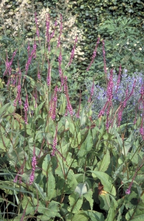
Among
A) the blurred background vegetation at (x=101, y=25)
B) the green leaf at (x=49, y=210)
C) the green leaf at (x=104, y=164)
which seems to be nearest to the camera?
the green leaf at (x=49, y=210)

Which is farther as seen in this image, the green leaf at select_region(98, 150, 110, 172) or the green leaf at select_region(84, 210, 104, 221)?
the green leaf at select_region(98, 150, 110, 172)

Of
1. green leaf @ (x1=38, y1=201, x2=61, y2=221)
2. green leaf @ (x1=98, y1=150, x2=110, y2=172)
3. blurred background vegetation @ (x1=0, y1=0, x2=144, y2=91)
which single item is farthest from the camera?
blurred background vegetation @ (x1=0, y1=0, x2=144, y2=91)

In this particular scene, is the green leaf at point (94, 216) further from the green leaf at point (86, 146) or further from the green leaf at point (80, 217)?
the green leaf at point (86, 146)

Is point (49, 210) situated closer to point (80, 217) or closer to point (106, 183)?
point (80, 217)

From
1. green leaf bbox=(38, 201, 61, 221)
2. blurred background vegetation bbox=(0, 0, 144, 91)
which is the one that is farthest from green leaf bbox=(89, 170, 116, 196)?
blurred background vegetation bbox=(0, 0, 144, 91)

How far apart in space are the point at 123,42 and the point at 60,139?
3.76 metres

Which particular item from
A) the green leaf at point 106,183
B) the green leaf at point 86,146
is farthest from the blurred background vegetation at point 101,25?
the green leaf at point 106,183

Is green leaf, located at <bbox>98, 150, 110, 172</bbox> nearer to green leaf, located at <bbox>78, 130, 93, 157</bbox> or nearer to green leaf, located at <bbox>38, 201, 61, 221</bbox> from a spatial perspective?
green leaf, located at <bbox>78, 130, 93, 157</bbox>

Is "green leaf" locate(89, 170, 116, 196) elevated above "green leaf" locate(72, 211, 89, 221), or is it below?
above

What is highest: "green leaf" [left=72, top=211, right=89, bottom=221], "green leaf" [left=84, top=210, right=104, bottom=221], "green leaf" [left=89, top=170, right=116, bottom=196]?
"green leaf" [left=89, top=170, right=116, bottom=196]

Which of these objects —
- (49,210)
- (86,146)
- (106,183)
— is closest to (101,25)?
(86,146)

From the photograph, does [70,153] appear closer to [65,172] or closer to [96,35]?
[65,172]

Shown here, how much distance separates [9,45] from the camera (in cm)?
376

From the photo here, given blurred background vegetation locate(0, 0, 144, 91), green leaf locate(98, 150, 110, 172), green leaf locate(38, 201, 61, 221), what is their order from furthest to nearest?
blurred background vegetation locate(0, 0, 144, 91) < green leaf locate(98, 150, 110, 172) < green leaf locate(38, 201, 61, 221)
